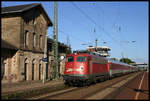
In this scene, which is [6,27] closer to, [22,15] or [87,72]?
[22,15]

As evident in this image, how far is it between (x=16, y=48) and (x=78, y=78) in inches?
363

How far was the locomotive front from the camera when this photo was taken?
66.3 ft

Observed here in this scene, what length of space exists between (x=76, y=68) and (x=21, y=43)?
347 inches

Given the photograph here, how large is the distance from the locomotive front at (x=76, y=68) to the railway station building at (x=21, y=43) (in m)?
7.38

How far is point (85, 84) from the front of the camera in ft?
67.9

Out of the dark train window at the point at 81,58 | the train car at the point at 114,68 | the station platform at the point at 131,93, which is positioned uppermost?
the dark train window at the point at 81,58

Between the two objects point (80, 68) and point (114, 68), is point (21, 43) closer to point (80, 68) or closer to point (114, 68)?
point (80, 68)

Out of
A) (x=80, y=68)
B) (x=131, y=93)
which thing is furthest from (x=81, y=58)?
(x=131, y=93)

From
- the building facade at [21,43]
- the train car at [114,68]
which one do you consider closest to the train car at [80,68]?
the building facade at [21,43]

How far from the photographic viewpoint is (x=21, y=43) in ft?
85.8

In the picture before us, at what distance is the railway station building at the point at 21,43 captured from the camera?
2520 centimetres

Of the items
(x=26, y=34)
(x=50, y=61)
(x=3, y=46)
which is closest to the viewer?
(x=3, y=46)

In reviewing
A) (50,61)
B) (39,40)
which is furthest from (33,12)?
(50,61)

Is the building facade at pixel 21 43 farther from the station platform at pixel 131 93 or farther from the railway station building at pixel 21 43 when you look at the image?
the station platform at pixel 131 93
